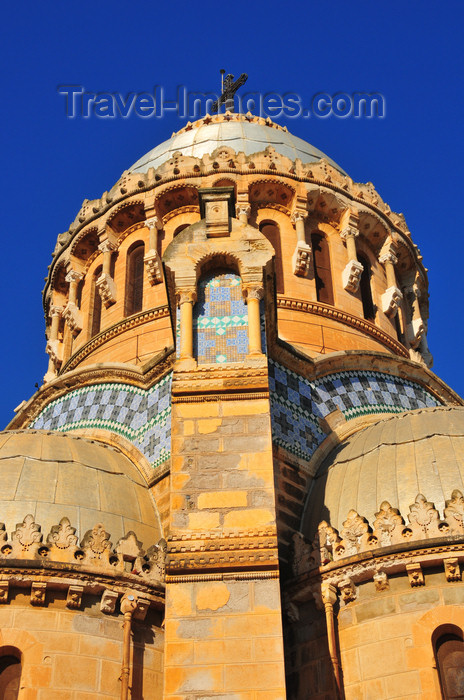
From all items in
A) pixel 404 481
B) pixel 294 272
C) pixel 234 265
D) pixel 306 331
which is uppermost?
pixel 294 272

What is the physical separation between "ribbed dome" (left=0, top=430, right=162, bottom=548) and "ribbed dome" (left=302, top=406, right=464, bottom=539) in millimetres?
2283

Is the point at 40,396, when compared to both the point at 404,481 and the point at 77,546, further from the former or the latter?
the point at 404,481

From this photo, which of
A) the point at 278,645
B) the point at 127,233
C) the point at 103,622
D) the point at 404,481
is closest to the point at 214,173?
the point at 127,233

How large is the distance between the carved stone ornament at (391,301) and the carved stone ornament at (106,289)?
18.3 ft

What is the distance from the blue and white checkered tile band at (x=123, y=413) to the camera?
14898 millimetres

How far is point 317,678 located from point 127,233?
11982 mm

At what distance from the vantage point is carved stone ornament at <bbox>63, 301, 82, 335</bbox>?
20875mm

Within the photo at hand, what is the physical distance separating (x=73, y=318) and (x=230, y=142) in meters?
5.34

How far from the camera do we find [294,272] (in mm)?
19406

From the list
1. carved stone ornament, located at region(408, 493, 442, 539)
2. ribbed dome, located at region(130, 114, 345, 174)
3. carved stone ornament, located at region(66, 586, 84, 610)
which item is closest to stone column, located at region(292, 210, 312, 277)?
ribbed dome, located at region(130, 114, 345, 174)

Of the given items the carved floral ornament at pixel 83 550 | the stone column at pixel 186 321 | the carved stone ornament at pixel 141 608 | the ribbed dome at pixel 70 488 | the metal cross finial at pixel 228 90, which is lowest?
the carved stone ornament at pixel 141 608

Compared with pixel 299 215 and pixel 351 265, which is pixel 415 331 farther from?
pixel 299 215

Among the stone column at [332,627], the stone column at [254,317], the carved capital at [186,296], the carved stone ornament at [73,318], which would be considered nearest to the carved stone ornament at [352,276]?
the carved stone ornament at [73,318]

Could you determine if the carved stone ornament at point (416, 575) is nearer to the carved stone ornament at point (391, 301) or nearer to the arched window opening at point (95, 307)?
the carved stone ornament at point (391, 301)
